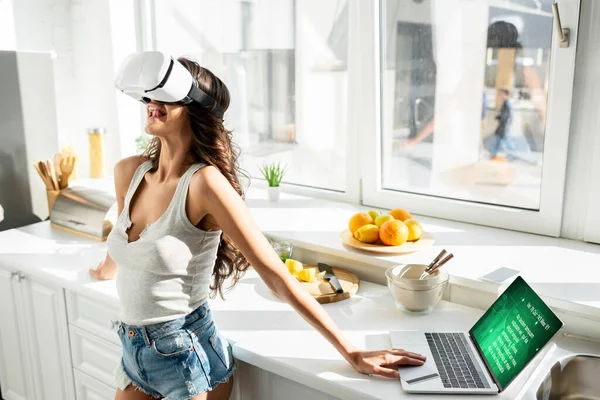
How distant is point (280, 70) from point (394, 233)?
3.29 feet

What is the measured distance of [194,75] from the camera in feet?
4.45

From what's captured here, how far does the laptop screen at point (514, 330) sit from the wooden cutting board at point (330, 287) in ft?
1.33

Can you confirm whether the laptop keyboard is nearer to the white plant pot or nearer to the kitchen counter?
the kitchen counter

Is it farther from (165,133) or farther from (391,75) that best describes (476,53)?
(165,133)

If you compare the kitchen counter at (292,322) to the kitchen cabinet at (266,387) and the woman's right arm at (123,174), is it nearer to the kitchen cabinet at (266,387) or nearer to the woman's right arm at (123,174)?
the kitchen cabinet at (266,387)

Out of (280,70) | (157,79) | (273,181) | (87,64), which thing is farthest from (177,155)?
(87,64)

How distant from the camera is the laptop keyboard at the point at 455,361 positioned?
4.08 ft

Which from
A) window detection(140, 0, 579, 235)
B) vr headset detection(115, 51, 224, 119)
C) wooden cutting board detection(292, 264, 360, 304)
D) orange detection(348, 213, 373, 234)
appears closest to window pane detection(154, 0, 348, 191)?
window detection(140, 0, 579, 235)

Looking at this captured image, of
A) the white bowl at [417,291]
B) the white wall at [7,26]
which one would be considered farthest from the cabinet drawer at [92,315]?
the white wall at [7,26]

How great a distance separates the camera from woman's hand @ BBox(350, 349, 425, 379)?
4.17 ft

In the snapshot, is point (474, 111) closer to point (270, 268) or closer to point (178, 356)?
point (270, 268)

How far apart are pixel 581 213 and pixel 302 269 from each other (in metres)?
0.86

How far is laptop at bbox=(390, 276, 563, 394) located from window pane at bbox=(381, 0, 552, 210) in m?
0.67

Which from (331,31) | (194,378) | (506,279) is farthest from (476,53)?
(194,378)
